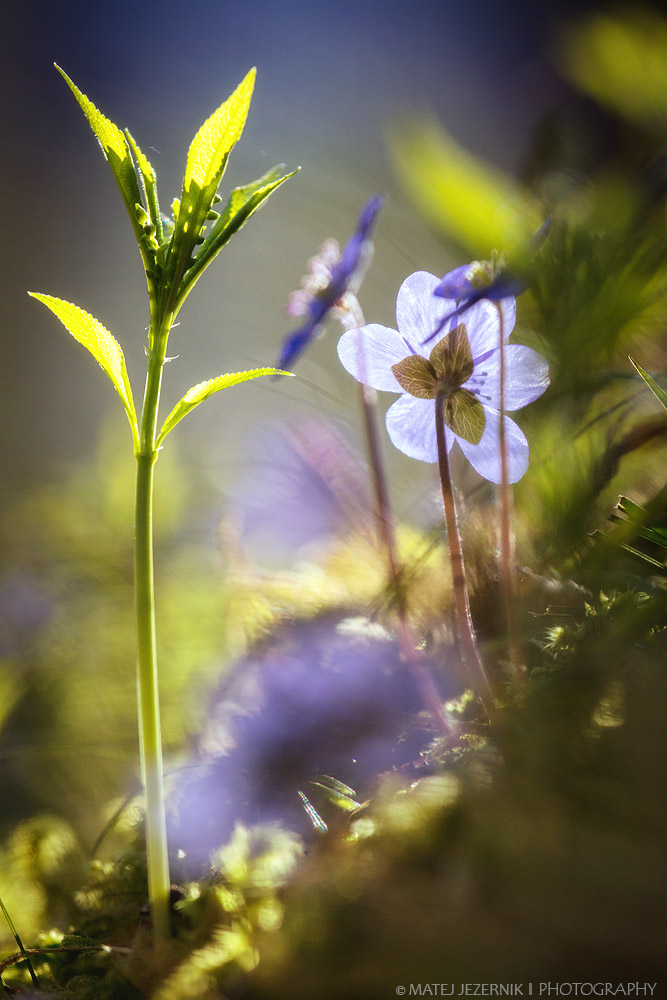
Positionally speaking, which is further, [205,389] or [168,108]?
[168,108]

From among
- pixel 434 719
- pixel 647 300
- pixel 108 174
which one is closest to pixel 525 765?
pixel 434 719

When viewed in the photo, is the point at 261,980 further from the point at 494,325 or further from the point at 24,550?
the point at 24,550

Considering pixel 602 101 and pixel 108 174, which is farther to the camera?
pixel 108 174

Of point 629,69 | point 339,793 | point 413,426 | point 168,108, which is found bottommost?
point 339,793

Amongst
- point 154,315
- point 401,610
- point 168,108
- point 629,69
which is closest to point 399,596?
point 401,610

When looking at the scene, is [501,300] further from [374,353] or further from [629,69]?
[629,69]

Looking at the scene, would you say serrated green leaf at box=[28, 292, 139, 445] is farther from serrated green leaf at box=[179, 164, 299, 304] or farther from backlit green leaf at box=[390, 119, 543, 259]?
backlit green leaf at box=[390, 119, 543, 259]

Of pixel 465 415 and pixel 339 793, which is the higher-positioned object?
pixel 465 415
